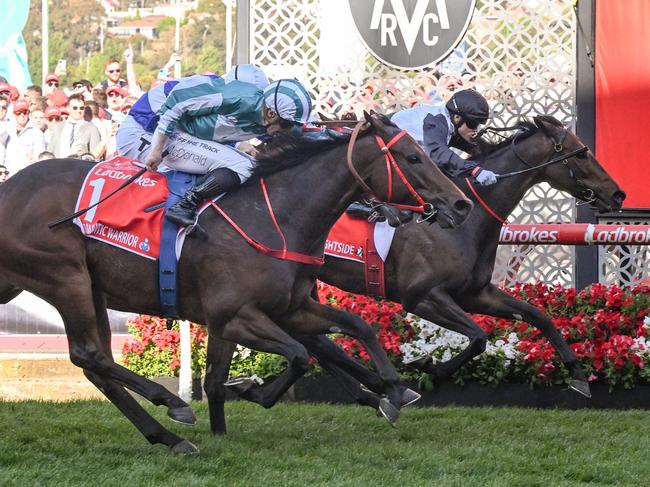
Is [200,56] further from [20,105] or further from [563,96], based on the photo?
[563,96]

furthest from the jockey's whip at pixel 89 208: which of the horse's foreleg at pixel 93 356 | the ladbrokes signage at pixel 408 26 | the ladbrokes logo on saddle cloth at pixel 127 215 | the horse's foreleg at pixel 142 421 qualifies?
the ladbrokes signage at pixel 408 26

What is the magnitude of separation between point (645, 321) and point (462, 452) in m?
2.49

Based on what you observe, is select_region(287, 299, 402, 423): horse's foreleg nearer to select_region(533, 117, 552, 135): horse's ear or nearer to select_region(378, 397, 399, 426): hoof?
select_region(378, 397, 399, 426): hoof

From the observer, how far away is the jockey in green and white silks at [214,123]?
5.86 m

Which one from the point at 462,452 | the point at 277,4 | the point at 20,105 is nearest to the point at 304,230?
the point at 462,452

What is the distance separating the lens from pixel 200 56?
1517 inches

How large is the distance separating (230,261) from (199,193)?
1.24 feet

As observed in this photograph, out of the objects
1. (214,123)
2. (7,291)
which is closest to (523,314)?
(214,123)

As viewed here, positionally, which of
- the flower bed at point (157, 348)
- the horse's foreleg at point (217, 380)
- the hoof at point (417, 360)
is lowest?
the flower bed at point (157, 348)

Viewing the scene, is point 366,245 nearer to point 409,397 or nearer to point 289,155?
point 409,397

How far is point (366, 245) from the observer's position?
725cm

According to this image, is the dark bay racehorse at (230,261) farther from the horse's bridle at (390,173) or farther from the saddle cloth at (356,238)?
the saddle cloth at (356,238)

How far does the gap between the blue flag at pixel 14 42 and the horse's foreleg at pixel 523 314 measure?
11.5 m

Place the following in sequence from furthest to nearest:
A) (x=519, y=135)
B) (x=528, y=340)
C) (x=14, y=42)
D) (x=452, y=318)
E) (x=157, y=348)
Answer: (x=14, y=42) → (x=157, y=348) → (x=528, y=340) → (x=519, y=135) → (x=452, y=318)
